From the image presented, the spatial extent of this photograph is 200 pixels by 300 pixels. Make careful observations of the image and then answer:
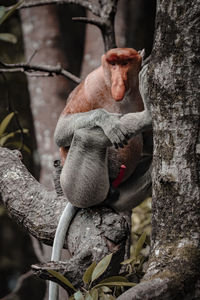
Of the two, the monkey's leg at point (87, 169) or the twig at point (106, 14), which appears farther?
the twig at point (106, 14)

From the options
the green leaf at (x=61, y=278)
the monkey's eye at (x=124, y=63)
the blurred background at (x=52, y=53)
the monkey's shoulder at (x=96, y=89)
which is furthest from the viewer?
the blurred background at (x=52, y=53)

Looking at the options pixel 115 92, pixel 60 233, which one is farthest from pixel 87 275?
pixel 115 92

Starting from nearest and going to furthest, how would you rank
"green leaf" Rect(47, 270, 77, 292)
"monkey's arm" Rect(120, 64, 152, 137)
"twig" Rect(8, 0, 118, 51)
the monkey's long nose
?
1. "green leaf" Rect(47, 270, 77, 292)
2. "monkey's arm" Rect(120, 64, 152, 137)
3. the monkey's long nose
4. "twig" Rect(8, 0, 118, 51)

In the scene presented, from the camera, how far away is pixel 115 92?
2.15 metres

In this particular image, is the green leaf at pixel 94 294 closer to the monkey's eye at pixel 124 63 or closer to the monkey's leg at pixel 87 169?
the monkey's leg at pixel 87 169

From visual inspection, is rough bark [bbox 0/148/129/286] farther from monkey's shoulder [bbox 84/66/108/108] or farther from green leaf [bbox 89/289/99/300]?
monkey's shoulder [bbox 84/66/108/108]

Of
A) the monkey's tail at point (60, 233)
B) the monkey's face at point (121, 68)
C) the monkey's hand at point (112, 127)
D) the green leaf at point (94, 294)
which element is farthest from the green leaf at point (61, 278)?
the monkey's face at point (121, 68)

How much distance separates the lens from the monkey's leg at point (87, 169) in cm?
222

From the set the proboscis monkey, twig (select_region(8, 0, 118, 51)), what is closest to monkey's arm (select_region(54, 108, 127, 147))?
the proboscis monkey

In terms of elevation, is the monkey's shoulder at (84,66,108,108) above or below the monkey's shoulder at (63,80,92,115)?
above

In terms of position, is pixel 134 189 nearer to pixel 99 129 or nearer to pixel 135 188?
pixel 135 188

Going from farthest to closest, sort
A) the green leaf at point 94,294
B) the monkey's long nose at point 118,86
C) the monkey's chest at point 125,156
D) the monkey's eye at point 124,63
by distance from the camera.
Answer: the monkey's chest at point 125,156, the monkey's eye at point 124,63, the monkey's long nose at point 118,86, the green leaf at point 94,294

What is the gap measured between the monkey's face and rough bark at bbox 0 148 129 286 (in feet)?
2.06

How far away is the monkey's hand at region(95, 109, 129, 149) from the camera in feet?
6.77
